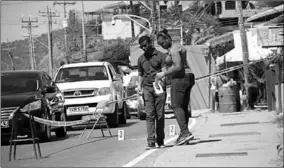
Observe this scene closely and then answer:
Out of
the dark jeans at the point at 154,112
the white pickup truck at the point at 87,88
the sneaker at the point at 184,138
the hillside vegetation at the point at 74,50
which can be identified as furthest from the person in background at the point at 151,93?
the hillside vegetation at the point at 74,50

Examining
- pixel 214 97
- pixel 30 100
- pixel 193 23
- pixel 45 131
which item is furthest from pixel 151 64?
pixel 193 23

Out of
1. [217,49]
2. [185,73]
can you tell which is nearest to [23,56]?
[217,49]

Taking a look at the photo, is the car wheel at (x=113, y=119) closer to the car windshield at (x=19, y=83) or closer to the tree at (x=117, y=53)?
the car windshield at (x=19, y=83)

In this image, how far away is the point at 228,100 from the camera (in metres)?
25.3

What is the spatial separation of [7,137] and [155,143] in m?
5.29

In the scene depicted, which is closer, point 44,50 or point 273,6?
point 273,6

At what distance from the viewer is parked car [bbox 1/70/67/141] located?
620 inches

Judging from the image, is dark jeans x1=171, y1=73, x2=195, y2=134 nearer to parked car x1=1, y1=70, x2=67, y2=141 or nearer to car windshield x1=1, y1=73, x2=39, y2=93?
parked car x1=1, y1=70, x2=67, y2=141

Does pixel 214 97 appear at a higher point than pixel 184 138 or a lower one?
lower

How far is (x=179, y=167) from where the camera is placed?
933 cm

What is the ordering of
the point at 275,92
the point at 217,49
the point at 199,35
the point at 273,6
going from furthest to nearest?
the point at 199,35 → the point at 217,49 → the point at 275,92 → the point at 273,6

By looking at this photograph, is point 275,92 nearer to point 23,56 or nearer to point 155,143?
point 155,143

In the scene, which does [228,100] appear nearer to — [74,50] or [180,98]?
[180,98]

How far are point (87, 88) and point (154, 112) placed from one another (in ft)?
27.7
